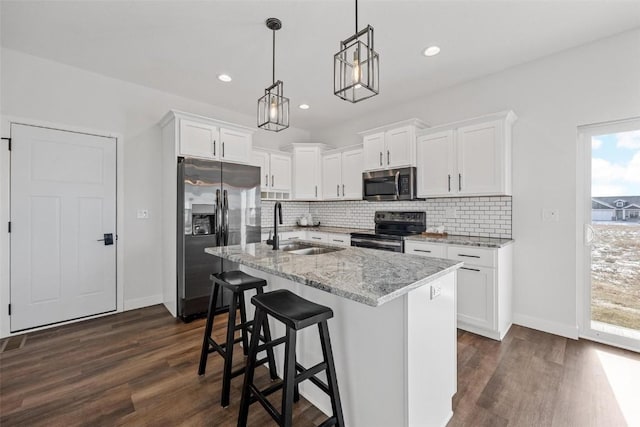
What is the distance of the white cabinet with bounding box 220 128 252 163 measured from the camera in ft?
12.3

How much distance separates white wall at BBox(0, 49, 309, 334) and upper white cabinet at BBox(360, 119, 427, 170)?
253 cm

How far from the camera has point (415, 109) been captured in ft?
13.3

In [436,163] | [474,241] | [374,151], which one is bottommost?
[474,241]

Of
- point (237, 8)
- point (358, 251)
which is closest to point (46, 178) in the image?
point (237, 8)

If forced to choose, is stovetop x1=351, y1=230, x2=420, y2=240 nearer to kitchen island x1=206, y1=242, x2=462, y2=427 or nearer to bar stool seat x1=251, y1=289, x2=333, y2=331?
kitchen island x1=206, y1=242, x2=462, y2=427

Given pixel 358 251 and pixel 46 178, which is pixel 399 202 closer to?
Result: pixel 358 251

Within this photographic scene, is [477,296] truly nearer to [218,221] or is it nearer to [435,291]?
[435,291]

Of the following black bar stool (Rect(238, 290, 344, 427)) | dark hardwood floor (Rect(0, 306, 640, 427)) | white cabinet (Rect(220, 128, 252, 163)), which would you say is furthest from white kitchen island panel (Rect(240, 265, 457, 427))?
white cabinet (Rect(220, 128, 252, 163))

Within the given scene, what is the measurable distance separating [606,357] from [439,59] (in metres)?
3.16

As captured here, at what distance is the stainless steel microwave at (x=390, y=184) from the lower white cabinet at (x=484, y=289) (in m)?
0.88

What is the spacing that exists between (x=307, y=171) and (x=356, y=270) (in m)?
3.60

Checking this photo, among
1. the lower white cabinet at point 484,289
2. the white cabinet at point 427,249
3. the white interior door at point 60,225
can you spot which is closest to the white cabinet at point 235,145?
the white interior door at point 60,225

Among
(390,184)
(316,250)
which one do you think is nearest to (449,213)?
(390,184)

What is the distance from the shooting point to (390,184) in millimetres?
3859
